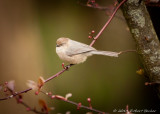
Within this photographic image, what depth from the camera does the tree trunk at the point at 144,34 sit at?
2035 mm

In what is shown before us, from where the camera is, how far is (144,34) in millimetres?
2047

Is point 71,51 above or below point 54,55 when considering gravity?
below

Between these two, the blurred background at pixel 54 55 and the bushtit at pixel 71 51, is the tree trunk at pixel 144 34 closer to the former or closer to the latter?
the bushtit at pixel 71 51

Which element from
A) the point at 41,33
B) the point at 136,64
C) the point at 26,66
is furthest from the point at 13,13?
the point at 136,64

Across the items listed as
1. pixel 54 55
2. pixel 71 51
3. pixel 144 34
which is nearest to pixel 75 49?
pixel 71 51

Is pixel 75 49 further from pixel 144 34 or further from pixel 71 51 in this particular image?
pixel 144 34

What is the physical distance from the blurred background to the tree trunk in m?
2.39

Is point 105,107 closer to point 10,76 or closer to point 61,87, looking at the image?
point 61,87

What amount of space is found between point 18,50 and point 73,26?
1.28m

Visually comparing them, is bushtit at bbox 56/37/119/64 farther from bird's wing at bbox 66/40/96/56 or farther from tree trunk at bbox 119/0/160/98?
tree trunk at bbox 119/0/160/98

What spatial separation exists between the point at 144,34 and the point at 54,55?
3033 millimetres

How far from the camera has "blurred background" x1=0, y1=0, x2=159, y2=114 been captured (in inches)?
179

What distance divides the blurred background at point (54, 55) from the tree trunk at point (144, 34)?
2.39 m

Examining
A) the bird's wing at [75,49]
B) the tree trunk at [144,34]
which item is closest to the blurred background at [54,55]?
the bird's wing at [75,49]
